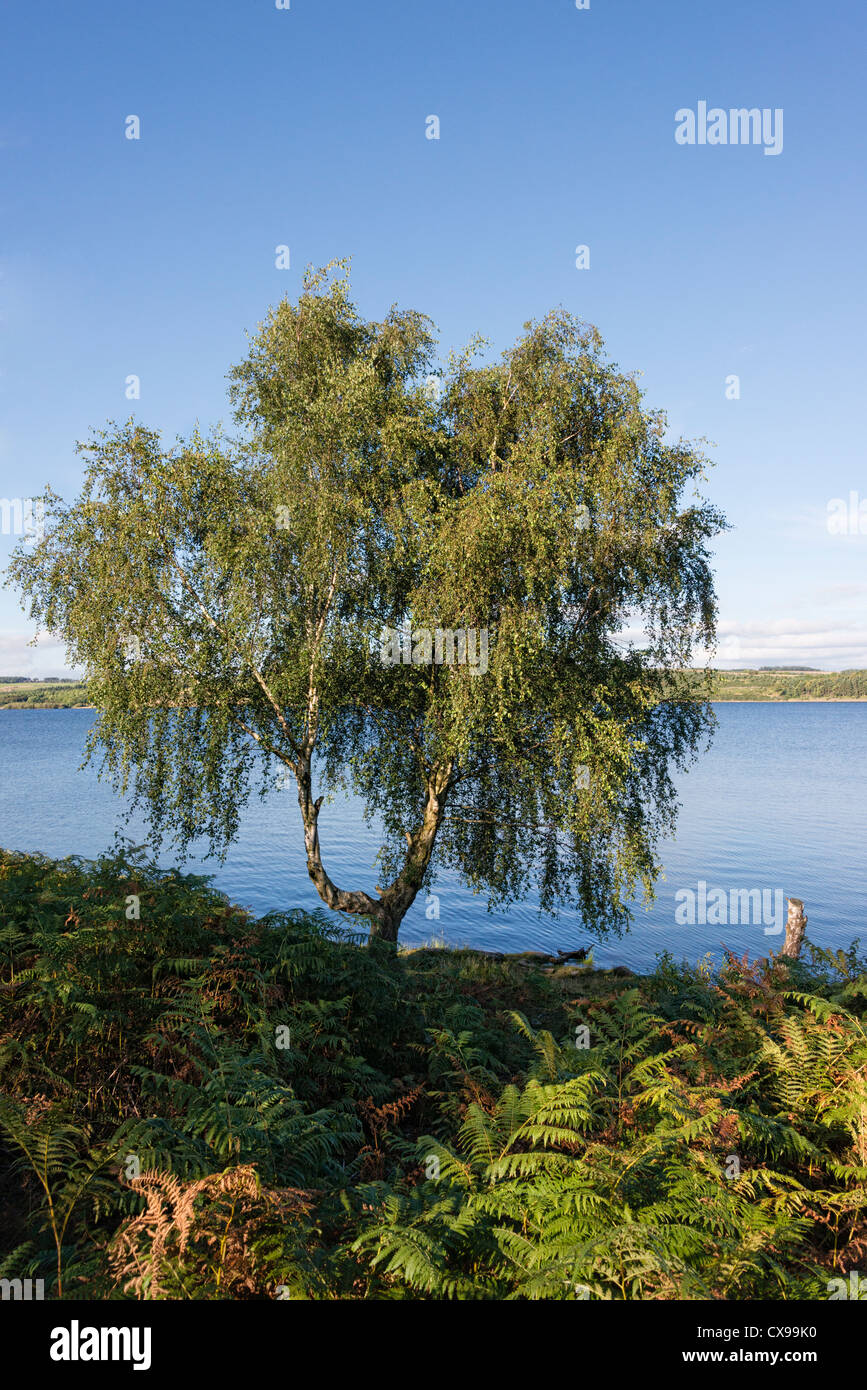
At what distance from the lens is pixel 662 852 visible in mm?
41812

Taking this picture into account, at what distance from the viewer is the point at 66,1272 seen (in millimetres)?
3844

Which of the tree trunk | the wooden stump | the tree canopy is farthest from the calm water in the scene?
the wooden stump

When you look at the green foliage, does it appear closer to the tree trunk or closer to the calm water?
the tree trunk

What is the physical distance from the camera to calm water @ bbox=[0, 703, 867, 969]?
1099 inches

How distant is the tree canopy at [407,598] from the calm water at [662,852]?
5055 millimetres

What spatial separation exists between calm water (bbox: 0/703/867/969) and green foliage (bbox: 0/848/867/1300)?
1017 cm

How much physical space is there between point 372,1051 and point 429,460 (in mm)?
13149

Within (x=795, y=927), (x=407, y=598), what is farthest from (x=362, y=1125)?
(x=795, y=927)

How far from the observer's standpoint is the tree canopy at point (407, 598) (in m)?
15.0

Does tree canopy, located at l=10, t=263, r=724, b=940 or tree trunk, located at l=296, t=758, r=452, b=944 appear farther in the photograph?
tree trunk, located at l=296, t=758, r=452, b=944

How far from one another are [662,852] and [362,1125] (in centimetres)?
3847

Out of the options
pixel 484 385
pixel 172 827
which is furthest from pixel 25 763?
pixel 484 385

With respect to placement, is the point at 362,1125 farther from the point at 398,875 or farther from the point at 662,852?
the point at 662,852
